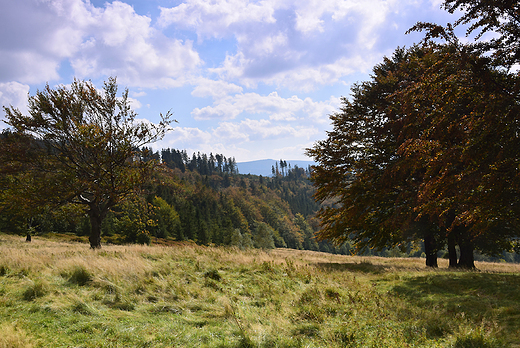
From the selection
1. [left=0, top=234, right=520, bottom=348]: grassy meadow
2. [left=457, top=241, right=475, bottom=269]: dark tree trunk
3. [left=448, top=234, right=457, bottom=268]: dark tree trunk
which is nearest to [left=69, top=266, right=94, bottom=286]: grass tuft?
[left=0, top=234, right=520, bottom=348]: grassy meadow

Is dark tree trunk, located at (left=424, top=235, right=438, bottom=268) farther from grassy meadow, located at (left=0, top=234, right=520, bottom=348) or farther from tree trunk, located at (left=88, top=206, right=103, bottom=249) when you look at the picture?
tree trunk, located at (left=88, top=206, right=103, bottom=249)

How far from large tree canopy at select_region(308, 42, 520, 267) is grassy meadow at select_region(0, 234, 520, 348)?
2040 mm

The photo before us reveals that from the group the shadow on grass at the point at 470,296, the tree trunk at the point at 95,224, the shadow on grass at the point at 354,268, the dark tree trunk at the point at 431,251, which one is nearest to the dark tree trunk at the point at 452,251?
the dark tree trunk at the point at 431,251

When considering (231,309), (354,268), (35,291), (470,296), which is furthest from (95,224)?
(470,296)

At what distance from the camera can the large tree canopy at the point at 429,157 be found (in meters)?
6.79

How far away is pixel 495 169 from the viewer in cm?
651

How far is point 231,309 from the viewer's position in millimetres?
5262

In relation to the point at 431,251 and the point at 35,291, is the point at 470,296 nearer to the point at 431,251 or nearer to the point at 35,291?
the point at 431,251

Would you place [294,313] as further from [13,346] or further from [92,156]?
[92,156]

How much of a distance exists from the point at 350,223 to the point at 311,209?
184830mm

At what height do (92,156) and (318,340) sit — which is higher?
(92,156)

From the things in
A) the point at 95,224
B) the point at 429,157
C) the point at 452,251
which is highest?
the point at 429,157

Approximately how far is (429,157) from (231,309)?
6.65m

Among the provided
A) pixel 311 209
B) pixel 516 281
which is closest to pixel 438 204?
pixel 516 281
